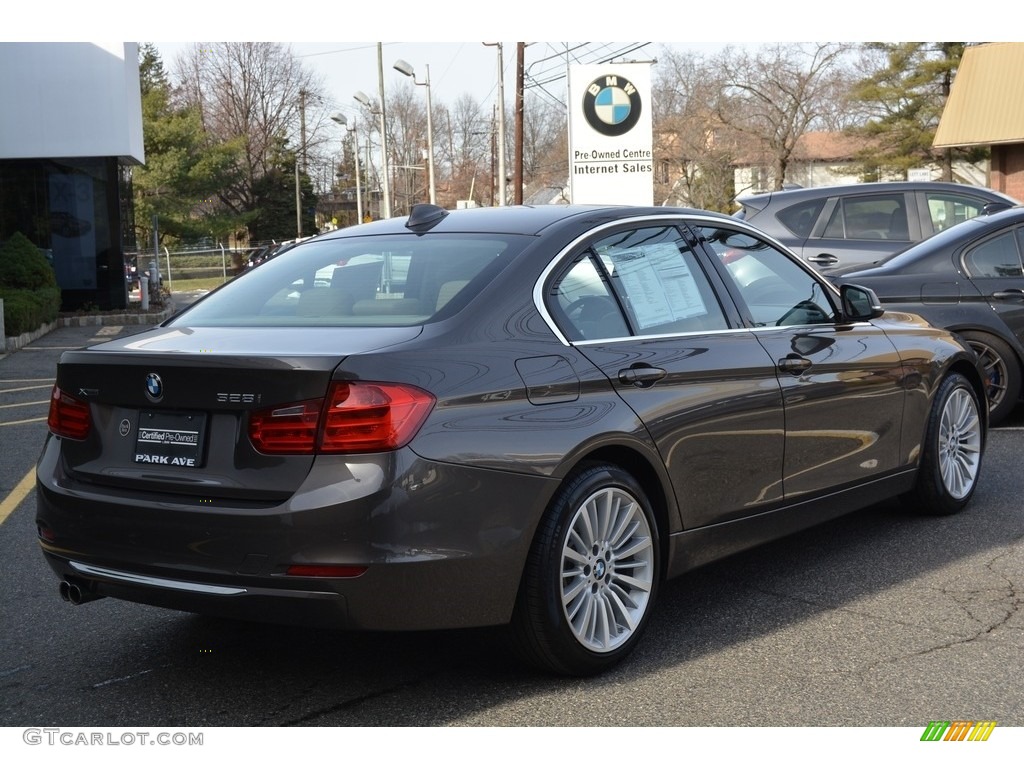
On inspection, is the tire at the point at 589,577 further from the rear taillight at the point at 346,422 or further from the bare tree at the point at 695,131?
the bare tree at the point at 695,131

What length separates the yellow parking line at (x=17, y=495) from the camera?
24.1 feet

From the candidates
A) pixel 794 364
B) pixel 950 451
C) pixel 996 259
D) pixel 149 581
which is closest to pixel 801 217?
pixel 996 259

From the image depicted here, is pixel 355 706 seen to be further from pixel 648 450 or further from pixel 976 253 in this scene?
pixel 976 253

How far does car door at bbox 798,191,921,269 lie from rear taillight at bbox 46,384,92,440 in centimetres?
891

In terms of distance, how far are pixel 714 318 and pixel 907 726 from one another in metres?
1.84

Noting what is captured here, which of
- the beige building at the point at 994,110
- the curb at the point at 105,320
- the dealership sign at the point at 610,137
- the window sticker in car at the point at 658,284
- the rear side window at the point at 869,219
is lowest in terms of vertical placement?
the curb at the point at 105,320

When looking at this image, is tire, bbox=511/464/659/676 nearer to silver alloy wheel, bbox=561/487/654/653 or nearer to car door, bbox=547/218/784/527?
silver alloy wheel, bbox=561/487/654/653

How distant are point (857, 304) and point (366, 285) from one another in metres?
2.50

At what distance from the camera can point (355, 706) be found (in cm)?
406

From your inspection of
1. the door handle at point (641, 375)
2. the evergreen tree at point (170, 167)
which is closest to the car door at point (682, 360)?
the door handle at point (641, 375)

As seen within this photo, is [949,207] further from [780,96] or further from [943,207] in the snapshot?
[780,96]

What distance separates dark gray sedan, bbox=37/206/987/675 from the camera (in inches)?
147

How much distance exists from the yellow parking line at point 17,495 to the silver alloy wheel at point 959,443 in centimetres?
513
